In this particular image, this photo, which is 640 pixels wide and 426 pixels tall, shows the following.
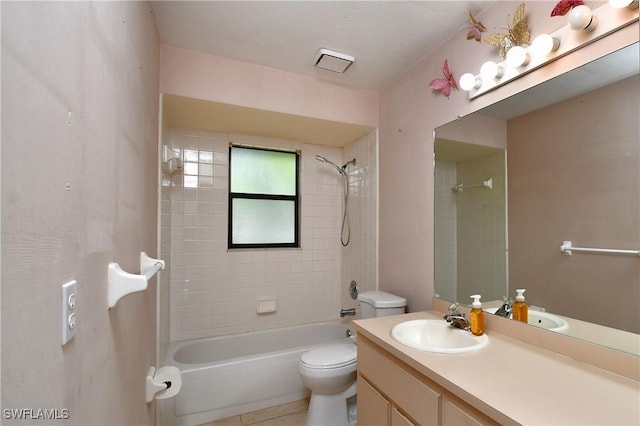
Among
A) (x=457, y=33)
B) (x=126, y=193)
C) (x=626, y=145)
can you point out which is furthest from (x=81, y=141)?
(x=457, y=33)

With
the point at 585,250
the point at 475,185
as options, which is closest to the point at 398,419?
the point at 585,250

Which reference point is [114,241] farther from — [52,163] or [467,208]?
[467,208]

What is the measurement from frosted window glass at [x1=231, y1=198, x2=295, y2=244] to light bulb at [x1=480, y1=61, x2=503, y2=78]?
202cm

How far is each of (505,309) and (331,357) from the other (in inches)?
43.0

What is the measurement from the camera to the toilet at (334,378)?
5.96 ft

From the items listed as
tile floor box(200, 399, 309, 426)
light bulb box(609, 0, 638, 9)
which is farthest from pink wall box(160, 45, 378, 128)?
tile floor box(200, 399, 309, 426)

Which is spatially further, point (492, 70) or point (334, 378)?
point (334, 378)

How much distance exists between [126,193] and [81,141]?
44 centimetres

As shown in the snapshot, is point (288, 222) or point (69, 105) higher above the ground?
point (69, 105)

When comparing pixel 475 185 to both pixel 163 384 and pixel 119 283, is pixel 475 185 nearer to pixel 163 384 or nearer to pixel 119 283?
pixel 119 283

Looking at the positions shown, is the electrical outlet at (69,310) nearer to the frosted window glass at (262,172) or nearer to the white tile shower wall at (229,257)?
the white tile shower wall at (229,257)

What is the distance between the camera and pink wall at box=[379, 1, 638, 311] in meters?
1.31

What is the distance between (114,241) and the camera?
2.89 feet

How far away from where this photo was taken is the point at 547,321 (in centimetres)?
125
